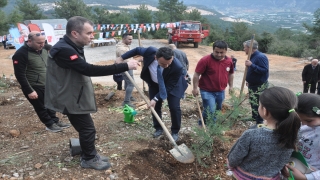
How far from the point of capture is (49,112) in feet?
13.5

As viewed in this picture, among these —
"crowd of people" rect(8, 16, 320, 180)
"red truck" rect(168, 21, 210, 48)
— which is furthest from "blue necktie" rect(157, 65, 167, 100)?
"red truck" rect(168, 21, 210, 48)

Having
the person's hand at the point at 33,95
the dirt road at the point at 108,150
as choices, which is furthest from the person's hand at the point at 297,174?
the person's hand at the point at 33,95

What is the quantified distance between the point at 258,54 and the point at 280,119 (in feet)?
10.1

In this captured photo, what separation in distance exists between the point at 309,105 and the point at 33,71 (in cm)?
342

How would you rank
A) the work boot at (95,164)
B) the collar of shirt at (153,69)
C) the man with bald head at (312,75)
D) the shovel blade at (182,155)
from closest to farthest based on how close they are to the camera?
1. the work boot at (95,164)
2. the shovel blade at (182,155)
3. the collar of shirt at (153,69)
4. the man with bald head at (312,75)

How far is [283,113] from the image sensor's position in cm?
154

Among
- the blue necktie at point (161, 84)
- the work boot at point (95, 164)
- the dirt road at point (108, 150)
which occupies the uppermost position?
the blue necktie at point (161, 84)

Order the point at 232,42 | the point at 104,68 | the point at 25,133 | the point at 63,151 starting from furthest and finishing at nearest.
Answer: the point at 232,42 → the point at 25,133 → the point at 63,151 → the point at 104,68

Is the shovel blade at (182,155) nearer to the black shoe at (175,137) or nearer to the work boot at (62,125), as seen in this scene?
the black shoe at (175,137)

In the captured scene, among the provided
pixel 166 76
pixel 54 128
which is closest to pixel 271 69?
pixel 166 76

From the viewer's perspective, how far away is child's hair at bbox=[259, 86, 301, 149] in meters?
1.50

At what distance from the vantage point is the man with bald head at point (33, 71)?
357 cm

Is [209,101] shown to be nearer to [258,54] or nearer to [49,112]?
[258,54]

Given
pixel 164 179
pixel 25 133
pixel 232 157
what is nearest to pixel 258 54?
pixel 164 179
